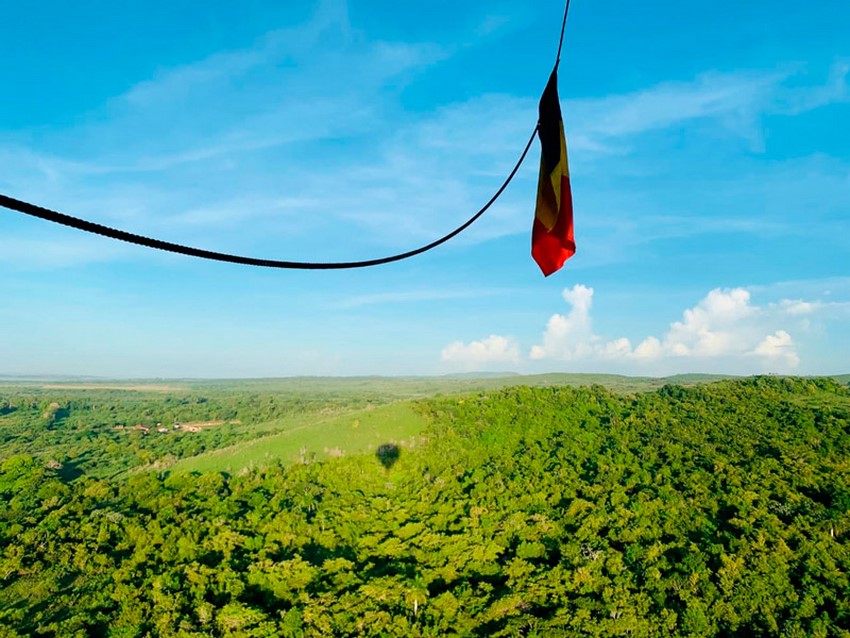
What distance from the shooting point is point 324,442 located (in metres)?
73.2

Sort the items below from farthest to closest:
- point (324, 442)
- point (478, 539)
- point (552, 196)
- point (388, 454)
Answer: point (324, 442) → point (388, 454) → point (478, 539) → point (552, 196)

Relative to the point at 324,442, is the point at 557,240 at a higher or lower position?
higher

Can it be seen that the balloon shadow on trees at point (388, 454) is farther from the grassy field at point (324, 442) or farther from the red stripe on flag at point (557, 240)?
the red stripe on flag at point (557, 240)

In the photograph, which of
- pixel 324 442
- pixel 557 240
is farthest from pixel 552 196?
pixel 324 442

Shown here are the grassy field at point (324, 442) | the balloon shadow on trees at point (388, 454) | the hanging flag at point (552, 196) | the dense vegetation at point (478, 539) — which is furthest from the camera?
the balloon shadow on trees at point (388, 454)

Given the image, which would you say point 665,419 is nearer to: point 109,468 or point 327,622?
point 327,622

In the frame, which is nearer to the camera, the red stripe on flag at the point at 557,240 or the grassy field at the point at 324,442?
the red stripe on flag at the point at 557,240

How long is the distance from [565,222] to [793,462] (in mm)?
63584

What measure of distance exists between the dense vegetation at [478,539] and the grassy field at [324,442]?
3682 mm

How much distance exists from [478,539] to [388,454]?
99.2ft

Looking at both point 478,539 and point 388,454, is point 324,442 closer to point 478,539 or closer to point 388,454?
point 388,454

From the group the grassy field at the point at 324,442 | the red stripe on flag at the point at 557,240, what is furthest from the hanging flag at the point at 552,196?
the grassy field at the point at 324,442

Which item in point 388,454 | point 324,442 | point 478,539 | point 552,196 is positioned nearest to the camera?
point 552,196

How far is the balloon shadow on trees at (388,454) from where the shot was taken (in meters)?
71.0
